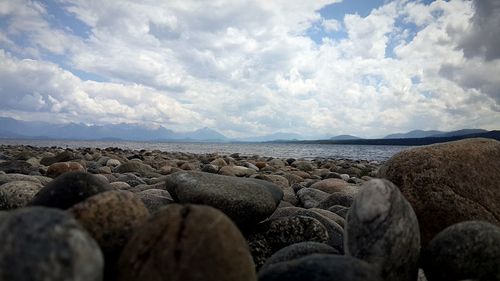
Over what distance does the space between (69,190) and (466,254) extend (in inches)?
123

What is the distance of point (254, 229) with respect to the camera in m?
4.76

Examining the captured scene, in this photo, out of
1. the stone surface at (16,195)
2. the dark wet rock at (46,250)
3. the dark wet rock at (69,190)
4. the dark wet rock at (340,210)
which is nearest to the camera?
the dark wet rock at (46,250)

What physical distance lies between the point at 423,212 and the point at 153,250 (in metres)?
3.45

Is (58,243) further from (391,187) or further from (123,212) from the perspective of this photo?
(391,187)

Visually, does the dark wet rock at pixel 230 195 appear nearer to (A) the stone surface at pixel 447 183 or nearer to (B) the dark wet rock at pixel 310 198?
(A) the stone surface at pixel 447 183

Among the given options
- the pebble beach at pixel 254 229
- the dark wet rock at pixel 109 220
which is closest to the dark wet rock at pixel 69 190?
the pebble beach at pixel 254 229

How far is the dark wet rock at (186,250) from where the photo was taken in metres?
2.14

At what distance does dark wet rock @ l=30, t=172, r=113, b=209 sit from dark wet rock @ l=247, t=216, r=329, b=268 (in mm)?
2024

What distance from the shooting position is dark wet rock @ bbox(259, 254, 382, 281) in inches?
95.3

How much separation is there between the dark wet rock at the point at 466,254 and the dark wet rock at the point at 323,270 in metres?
1.00

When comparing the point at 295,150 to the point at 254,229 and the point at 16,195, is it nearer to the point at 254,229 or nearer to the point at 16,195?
the point at 254,229

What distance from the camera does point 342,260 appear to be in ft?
8.42

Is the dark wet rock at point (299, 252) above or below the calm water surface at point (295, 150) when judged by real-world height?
above

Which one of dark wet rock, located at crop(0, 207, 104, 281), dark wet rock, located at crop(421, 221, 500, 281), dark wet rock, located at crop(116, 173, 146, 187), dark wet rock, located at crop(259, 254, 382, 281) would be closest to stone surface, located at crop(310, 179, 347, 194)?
dark wet rock, located at crop(116, 173, 146, 187)
